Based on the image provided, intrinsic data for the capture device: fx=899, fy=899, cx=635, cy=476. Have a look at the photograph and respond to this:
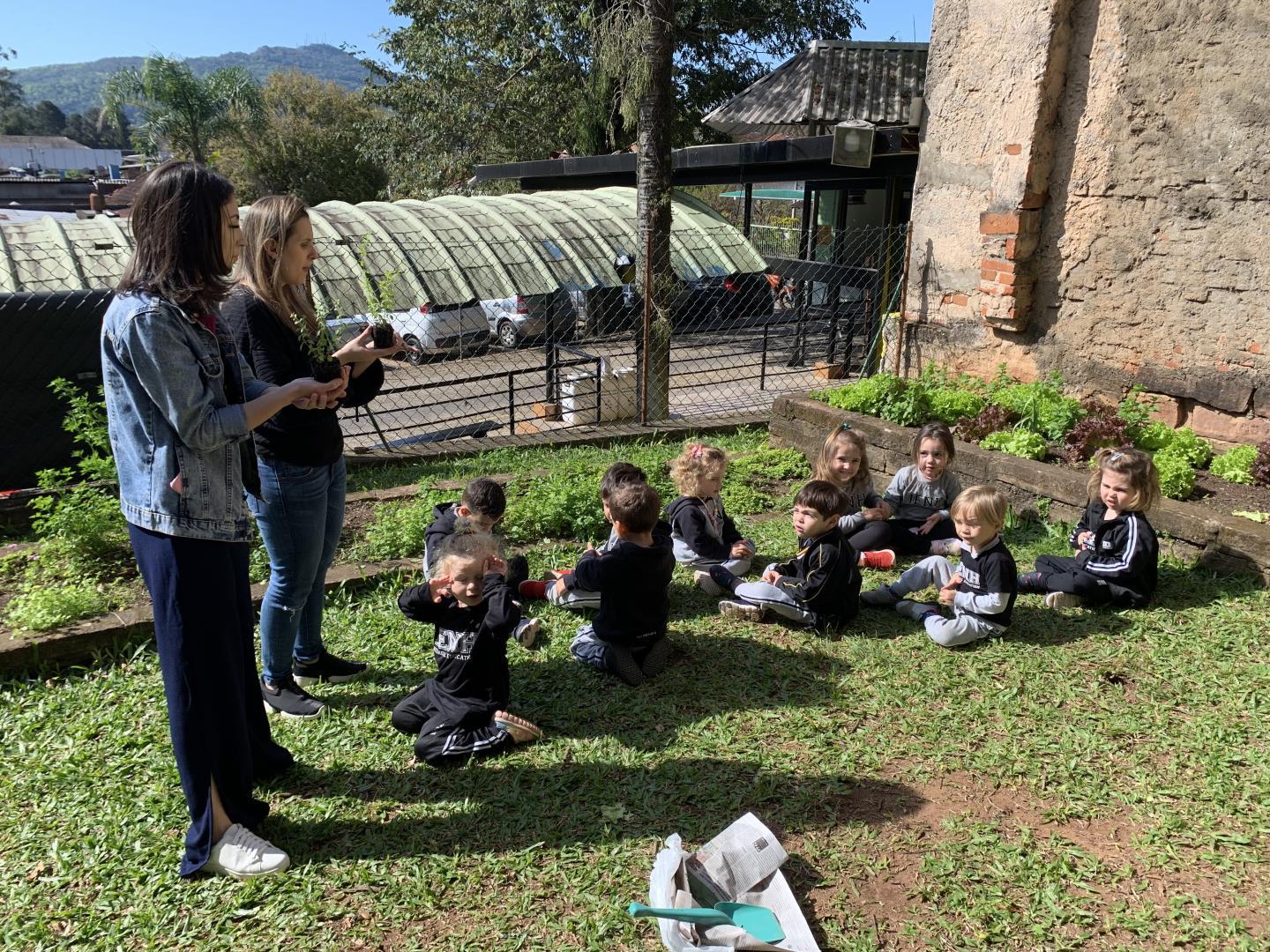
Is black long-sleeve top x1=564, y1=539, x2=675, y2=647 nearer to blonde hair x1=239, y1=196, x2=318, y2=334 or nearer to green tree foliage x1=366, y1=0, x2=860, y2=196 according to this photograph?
blonde hair x1=239, y1=196, x2=318, y2=334

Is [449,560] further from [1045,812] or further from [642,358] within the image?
[642,358]

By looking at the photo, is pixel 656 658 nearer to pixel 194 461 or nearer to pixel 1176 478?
pixel 194 461

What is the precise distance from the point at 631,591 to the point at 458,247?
9.00 metres

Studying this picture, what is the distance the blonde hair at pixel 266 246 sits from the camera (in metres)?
3.22

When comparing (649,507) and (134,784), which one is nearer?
(134,784)

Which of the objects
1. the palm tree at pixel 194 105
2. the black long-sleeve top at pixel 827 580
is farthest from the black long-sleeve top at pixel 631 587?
the palm tree at pixel 194 105

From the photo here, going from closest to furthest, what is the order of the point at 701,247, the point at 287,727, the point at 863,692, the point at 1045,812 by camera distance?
1. the point at 1045,812
2. the point at 287,727
3. the point at 863,692
4. the point at 701,247

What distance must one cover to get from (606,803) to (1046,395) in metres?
4.95

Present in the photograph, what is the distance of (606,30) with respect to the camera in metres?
9.23

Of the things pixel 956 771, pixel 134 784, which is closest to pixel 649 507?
pixel 956 771

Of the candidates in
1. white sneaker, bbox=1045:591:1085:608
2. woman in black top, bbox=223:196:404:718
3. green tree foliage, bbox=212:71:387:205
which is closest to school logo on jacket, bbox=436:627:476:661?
woman in black top, bbox=223:196:404:718

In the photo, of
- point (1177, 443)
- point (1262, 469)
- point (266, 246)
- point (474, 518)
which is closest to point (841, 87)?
point (1177, 443)

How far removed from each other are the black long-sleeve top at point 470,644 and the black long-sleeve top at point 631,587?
62 cm

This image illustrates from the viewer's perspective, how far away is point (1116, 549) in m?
4.62
